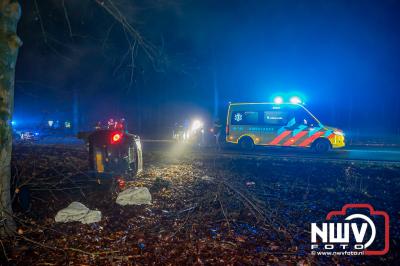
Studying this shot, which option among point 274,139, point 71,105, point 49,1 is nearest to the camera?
point 49,1

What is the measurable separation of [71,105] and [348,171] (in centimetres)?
2880

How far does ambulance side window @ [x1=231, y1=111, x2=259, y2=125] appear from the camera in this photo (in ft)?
48.8

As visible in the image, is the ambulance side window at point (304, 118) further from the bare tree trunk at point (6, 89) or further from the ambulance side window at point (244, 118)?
the bare tree trunk at point (6, 89)

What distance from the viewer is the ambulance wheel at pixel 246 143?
1511cm

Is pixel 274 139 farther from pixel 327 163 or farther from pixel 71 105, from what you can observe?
pixel 71 105

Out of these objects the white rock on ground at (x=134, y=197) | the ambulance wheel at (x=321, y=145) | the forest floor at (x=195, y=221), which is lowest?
the forest floor at (x=195, y=221)

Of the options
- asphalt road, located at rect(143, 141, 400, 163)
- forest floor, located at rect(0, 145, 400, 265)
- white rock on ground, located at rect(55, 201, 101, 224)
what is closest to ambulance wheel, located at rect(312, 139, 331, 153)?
asphalt road, located at rect(143, 141, 400, 163)

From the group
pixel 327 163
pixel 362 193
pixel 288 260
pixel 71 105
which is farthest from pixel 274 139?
pixel 71 105

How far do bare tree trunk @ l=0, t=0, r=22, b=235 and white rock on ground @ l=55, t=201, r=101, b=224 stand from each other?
28.6 inches

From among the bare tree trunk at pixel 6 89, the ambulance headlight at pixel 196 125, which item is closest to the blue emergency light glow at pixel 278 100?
the ambulance headlight at pixel 196 125

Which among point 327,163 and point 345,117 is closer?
point 327,163

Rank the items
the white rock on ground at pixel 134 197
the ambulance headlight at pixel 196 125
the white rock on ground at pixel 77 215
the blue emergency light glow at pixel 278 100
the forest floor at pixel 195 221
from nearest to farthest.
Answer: the forest floor at pixel 195 221
the white rock on ground at pixel 77 215
the white rock on ground at pixel 134 197
the blue emergency light glow at pixel 278 100
the ambulance headlight at pixel 196 125

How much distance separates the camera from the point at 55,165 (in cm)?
826

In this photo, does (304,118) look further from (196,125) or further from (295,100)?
(196,125)
